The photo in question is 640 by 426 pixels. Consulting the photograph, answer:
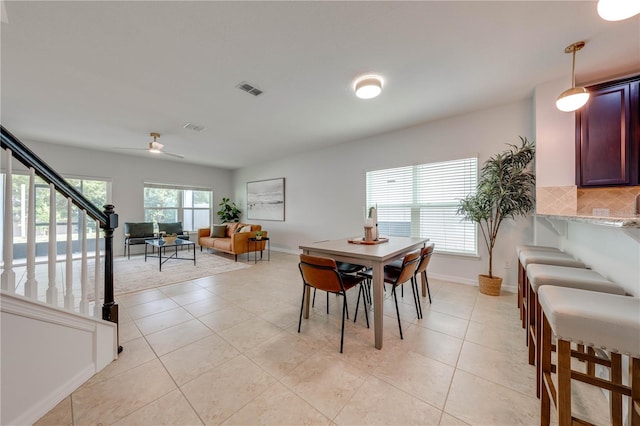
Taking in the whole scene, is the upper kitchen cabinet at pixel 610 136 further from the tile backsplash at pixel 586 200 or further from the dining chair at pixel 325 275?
the dining chair at pixel 325 275

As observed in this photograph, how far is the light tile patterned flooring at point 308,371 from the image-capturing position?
128 cm

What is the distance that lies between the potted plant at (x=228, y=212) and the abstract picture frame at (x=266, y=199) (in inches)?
17.7

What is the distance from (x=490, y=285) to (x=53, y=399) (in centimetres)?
404

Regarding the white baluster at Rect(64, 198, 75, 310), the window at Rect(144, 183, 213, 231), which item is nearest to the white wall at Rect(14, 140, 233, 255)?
→ the window at Rect(144, 183, 213, 231)

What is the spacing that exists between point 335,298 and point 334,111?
258 centimetres

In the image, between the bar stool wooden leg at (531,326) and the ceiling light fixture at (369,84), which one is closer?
the bar stool wooden leg at (531,326)

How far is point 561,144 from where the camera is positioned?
8.43 feet

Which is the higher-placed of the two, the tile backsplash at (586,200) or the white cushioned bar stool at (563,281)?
the tile backsplash at (586,200)

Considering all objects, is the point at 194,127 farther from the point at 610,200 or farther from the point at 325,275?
the point at 610,200

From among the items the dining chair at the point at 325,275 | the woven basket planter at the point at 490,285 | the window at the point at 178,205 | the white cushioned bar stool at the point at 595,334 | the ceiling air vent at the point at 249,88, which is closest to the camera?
the white cushioned bar stool at the point at 595,334

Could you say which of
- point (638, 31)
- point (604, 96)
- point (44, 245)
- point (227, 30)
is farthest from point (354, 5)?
point (44, 245)

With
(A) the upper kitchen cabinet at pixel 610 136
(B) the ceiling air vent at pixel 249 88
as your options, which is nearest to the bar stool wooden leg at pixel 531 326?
(A) the upper kitchen cabinet at pixel 610 136

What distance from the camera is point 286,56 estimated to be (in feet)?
6.98

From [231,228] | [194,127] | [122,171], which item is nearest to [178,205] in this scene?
[122,171]
